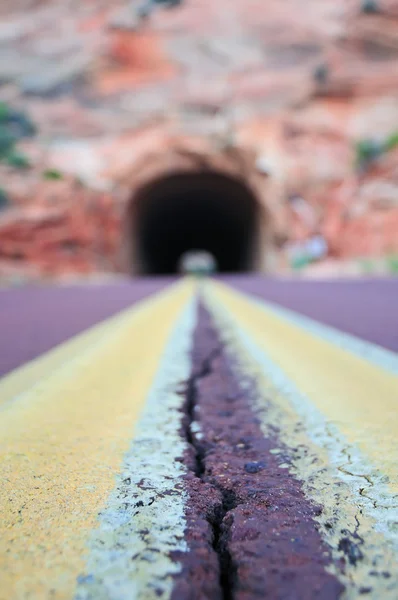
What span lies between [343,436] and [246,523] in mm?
346

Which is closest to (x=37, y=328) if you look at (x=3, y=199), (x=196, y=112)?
(x=3, y=199)

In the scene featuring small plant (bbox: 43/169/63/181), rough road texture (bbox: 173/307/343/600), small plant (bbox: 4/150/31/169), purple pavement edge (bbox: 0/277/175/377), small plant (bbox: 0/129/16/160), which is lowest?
purple pavement edge (bbox: 0/277/175/377)

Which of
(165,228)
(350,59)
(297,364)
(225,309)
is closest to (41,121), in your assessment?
(165,228)

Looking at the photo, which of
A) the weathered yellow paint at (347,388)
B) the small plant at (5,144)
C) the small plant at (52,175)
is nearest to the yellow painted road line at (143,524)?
the weathered yellow paint at (347,388)

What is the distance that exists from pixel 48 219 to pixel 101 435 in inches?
527

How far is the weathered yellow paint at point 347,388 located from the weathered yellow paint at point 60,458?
0.46 m

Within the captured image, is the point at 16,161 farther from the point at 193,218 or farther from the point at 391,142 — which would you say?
the point at 391,142

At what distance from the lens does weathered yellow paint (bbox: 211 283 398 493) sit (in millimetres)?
822

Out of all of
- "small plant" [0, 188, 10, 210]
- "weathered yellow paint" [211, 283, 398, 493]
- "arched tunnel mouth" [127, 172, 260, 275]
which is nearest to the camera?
"weathered yellow paint" [211, 283, 398, 493]

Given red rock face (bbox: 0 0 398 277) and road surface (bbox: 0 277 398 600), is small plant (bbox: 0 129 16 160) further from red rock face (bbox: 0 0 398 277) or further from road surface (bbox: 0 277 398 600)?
road surface (bbox: 0 277 398 600)

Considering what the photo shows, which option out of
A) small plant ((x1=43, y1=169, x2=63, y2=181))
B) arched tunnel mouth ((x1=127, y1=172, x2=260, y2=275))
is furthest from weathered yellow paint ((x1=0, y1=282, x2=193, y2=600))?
arched tunnel mouth ((x1=127, y1=172, x2=260, y2=275))

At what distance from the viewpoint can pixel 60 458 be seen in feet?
2.56

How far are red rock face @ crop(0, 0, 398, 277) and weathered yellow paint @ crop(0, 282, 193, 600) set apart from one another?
11.2 m

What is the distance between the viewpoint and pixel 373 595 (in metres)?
0.45
